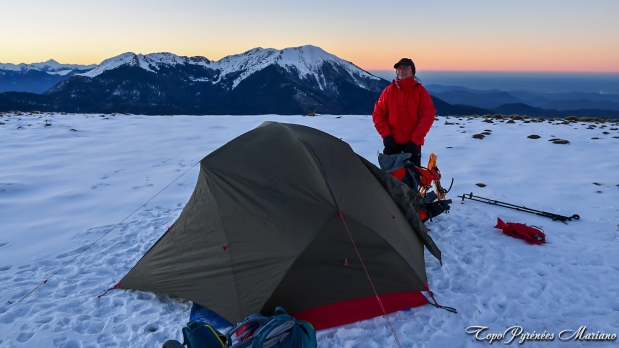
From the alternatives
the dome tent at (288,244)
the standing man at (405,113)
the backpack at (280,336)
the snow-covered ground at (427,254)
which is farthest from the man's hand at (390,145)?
the backpack at (280,336)

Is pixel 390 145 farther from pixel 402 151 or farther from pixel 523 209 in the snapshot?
pixel 523 209

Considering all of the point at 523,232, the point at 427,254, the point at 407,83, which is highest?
the point at 407,83

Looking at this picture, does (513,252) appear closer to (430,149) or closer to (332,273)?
(332,273)

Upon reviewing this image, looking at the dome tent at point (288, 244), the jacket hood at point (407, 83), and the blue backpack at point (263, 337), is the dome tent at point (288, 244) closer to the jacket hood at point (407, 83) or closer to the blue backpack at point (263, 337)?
the blue backpack at point (263, 337)

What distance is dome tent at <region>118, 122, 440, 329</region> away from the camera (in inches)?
143

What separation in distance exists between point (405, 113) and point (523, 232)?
9.46 ft

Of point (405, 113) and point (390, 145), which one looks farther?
point (390, 145)

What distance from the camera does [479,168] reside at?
9688mm

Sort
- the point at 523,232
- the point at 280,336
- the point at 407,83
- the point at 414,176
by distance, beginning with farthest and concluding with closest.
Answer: the point at 407,83, the point at 414,176, the point at 523,232, the point at 280,336

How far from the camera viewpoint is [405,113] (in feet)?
20.6

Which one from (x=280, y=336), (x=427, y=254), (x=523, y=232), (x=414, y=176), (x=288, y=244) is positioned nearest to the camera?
(x=280, y=336)

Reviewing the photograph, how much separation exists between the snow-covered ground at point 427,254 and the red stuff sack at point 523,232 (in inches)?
5.3

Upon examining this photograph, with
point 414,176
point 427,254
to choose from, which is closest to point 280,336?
point 427,254

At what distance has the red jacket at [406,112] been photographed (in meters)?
6.18
